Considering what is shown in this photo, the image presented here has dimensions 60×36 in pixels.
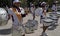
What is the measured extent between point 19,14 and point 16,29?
0.42 m

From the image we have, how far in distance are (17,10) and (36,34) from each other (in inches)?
151

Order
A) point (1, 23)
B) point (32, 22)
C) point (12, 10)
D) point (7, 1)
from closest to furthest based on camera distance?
1. point (12, 10)
2. point (32, 22)
3. point (1, 23)
4. point (7, 1)

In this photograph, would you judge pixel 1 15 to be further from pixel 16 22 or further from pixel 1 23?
pixel 16 22

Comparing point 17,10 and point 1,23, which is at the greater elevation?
point 17,10

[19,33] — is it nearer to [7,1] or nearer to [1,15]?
[1,15]

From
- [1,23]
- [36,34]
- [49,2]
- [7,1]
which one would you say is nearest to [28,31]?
[36,34]

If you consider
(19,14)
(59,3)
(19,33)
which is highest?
(19,14)

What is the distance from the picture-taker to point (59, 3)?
25.5 metres

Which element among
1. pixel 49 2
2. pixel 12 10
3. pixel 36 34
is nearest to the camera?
pixel 12 10

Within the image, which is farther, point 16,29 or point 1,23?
point 1,23

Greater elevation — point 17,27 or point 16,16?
point 16,16

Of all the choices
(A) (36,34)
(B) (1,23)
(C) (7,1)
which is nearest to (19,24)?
(A) (36,34)

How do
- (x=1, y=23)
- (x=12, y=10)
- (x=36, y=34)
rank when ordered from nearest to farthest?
1. (x=12, y=10)
2. (x=36, y=34)
3. (x=1, y=23)

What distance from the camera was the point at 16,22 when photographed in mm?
5926
